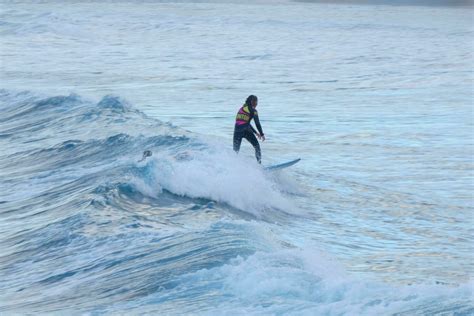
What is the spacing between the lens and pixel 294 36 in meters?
62.8

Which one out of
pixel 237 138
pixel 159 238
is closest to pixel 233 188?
pixel 237 138

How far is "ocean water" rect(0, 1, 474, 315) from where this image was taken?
11.6m

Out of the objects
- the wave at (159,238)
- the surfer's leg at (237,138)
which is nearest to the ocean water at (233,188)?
the wave at (159,238)

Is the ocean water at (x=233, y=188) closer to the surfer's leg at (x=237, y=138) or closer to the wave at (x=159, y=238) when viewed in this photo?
the wave at (x=159, y=238)

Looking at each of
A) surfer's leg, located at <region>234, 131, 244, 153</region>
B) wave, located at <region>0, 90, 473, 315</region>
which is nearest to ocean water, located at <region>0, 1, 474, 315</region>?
wave, located at <region>0, 90, 473, 315</region>

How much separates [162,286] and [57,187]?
25.4 ft

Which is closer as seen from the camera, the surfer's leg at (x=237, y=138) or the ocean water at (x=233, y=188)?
the ocean water at (x=233, y=188)

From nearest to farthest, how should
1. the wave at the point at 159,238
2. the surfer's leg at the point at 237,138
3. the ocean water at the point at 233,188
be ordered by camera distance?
the wave at the point at 159,238 → the ocean water at the point at 233,188 → the surfer's leg at the point at 237,138

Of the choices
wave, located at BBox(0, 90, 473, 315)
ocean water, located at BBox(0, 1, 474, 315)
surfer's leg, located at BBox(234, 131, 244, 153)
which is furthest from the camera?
surfer's leg, located at BBox(234, 131, 244, 153)

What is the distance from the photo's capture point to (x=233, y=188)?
18375mm

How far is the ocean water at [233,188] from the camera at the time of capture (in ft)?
37.9

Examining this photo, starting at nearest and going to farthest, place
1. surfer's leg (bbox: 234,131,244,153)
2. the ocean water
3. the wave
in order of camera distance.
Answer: the wave → the ocean water → surfer's leg (bbox: 234,131,244,153)

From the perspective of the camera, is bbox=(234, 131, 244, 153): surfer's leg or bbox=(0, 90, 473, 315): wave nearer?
bbox=(0, 90, 473, 315): wave

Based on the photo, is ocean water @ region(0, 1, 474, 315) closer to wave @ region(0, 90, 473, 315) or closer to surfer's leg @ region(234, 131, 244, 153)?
wave @ region(0, 90, 473, 315)
